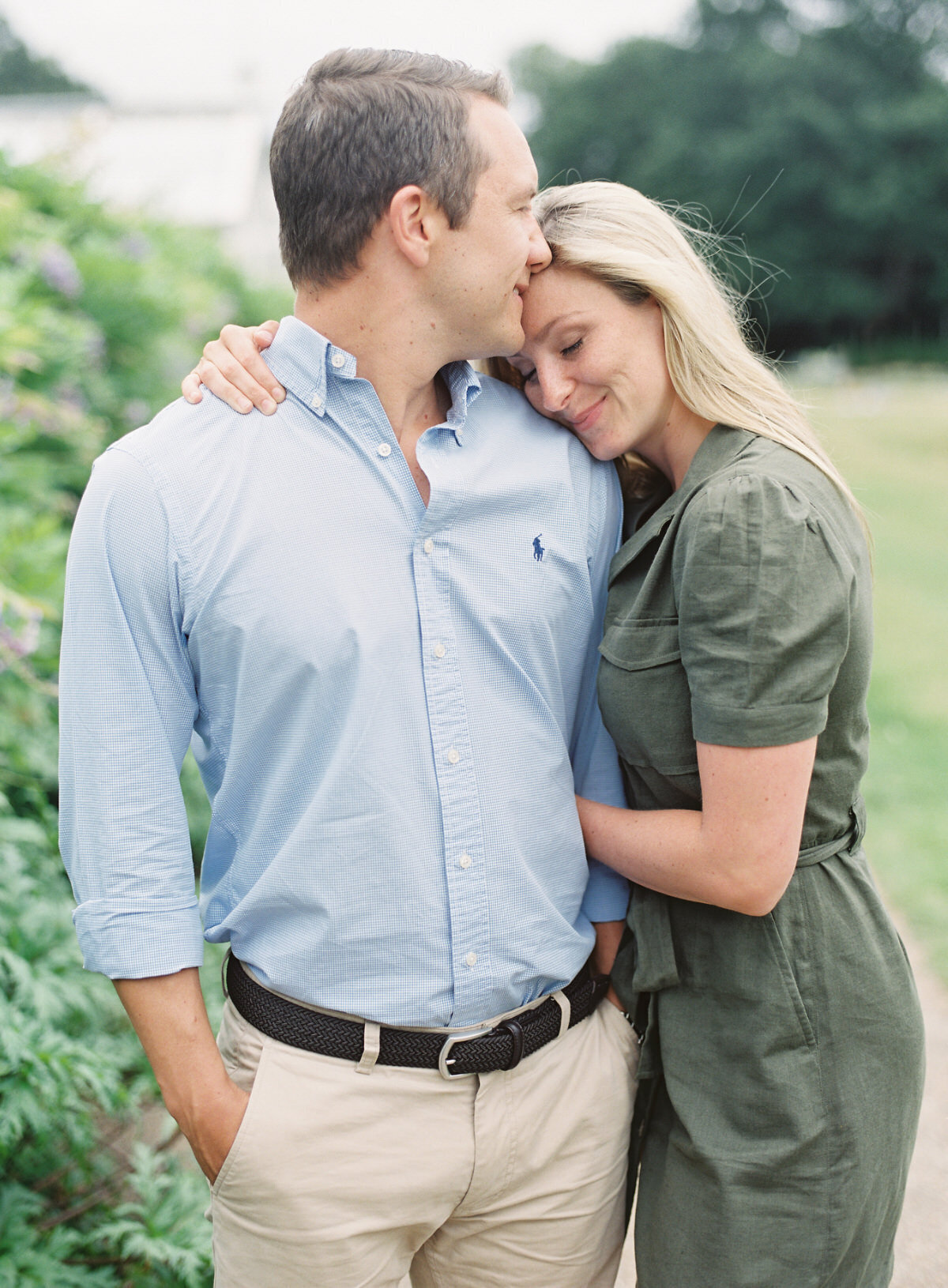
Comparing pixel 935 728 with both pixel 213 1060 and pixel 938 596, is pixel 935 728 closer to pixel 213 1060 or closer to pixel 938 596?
pixel 938 596

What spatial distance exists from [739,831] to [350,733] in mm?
641

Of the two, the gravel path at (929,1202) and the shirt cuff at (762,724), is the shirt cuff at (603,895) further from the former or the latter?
the gravel path at (929,1202)

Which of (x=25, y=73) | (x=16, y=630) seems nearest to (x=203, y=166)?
(x=16, y=630)

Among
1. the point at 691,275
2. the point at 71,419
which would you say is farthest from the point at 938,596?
the point at 691,275

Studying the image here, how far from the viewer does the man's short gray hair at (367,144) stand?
5.86ft

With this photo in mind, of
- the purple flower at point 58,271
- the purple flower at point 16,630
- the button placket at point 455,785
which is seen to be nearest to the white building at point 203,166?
the purple flower at point 58,271

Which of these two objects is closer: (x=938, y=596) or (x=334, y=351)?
(x=334, y=351)

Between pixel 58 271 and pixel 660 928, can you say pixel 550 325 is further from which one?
pixel 58 271

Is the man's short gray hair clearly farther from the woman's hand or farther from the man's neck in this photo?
the woman's hand

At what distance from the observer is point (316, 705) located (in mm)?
1777

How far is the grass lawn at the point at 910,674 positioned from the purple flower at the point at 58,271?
3.58 meters

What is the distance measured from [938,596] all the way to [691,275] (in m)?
9.55

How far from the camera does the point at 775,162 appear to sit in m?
48.4

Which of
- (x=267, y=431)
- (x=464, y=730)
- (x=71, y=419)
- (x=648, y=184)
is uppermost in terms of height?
(x=267, y=431)
